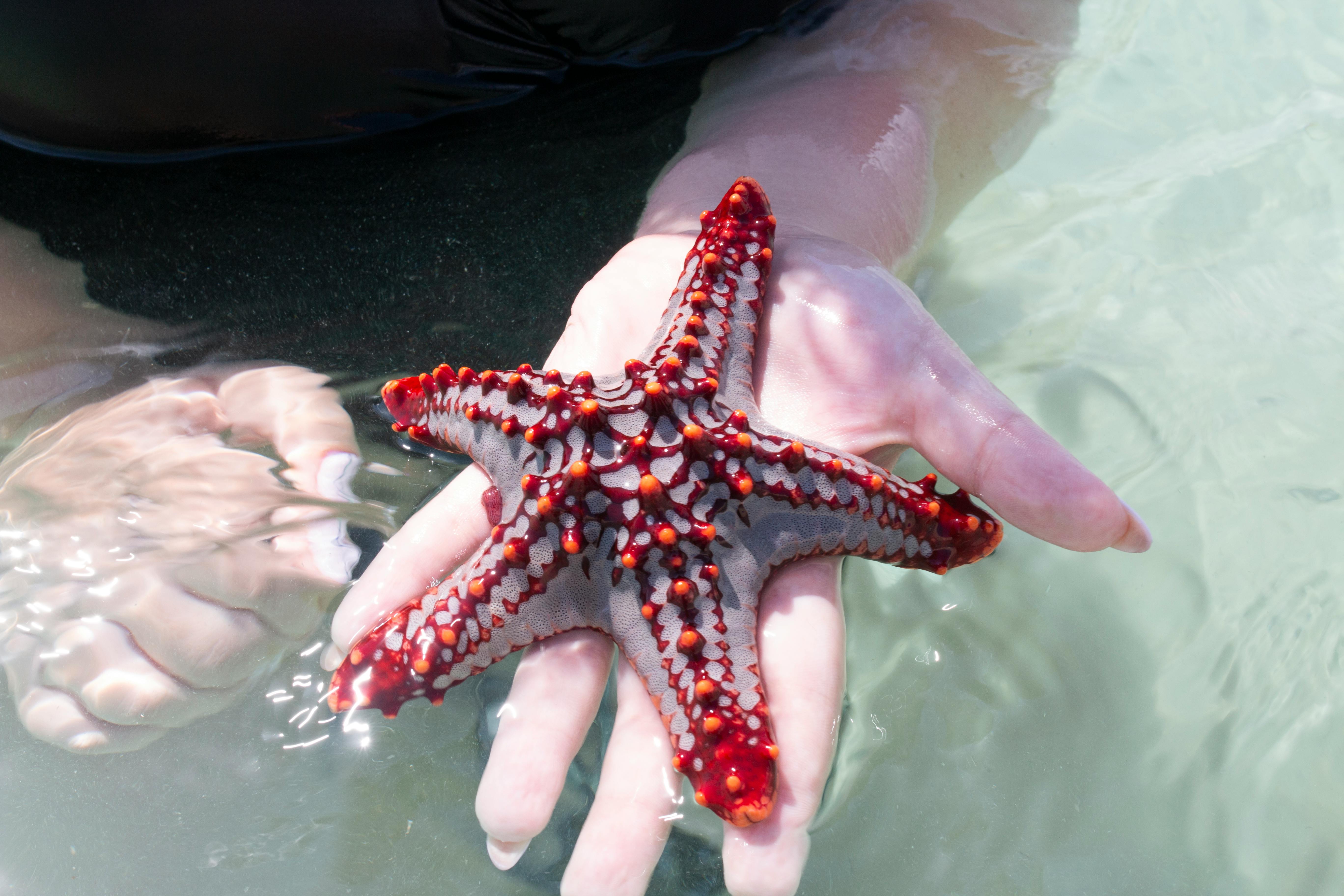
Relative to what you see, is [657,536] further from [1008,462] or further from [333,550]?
[333,550]

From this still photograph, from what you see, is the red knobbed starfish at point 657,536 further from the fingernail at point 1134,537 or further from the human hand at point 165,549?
the human hand at point 165,549

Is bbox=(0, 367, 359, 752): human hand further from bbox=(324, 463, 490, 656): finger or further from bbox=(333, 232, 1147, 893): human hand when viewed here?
bbox=(333, 232, 1147, 893): human hand

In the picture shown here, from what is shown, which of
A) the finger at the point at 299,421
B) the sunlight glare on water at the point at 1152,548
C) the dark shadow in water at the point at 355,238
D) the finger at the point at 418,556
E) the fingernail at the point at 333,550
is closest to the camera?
the finger at the point at 418,556

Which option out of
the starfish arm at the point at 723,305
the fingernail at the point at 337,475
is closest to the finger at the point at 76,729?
the fingernail at the point at 337,475

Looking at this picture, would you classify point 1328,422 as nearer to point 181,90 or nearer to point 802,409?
point 802,409

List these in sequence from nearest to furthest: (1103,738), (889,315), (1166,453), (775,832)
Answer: (775,832) < (889,315) < (1103,738) < (1166,453)

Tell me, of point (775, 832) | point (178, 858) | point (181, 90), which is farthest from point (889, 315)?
point (181, 90)

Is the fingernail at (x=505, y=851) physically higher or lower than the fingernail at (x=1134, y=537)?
lower

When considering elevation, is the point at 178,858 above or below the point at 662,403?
below
